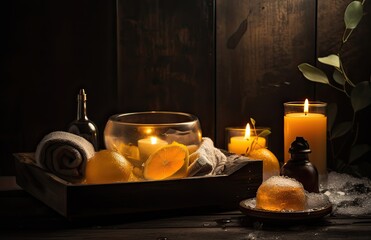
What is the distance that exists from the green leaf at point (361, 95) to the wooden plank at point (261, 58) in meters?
0.13

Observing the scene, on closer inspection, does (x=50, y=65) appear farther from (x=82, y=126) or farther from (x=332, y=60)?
(x=332, y=60)

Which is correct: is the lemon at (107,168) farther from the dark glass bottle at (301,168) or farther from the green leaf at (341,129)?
the green leaf at (341,129)

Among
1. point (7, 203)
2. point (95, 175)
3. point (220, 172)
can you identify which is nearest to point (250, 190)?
point (220, 172)

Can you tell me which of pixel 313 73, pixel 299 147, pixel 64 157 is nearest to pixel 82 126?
pixel 64 157

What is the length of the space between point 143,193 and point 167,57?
589 millimetres

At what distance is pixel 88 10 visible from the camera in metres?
1.84

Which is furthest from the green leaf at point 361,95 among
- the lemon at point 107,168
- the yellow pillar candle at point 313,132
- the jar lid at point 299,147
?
the lemon at point 107,168

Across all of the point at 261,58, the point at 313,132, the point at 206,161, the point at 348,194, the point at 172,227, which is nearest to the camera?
the point at 172,227

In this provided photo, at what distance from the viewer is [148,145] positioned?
149 centimetres

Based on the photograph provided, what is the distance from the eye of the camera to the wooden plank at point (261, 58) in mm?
1923

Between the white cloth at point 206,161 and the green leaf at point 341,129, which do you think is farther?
the green leaf at point 341,129

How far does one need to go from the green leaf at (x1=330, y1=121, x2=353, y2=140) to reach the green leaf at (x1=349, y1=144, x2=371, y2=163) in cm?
5

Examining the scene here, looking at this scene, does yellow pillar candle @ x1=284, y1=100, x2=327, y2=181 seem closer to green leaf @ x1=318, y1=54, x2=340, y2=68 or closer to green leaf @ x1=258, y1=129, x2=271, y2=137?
green leaf @ x1=258, y1=129, x2=271, y2=137

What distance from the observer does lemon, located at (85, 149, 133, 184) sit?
1407mm
